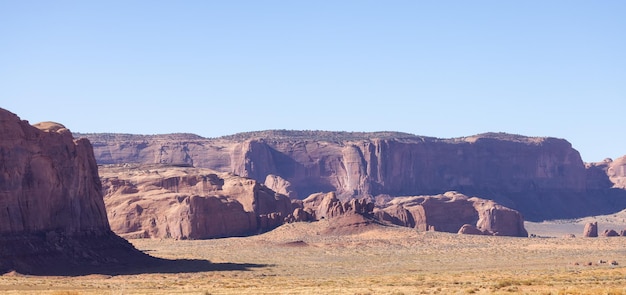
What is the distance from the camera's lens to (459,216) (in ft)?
488

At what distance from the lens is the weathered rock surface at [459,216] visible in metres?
137

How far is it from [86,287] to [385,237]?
53267 mm

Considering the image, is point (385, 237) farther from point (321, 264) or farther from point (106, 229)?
point (106, 229)

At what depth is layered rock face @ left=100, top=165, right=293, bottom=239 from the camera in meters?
120

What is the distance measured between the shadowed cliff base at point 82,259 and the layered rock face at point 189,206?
2939 centimetres

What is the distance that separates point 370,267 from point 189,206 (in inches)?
1487

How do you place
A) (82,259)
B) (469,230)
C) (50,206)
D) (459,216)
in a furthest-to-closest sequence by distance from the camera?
(459,216) → (469,230) → (50,206) → (82,259)

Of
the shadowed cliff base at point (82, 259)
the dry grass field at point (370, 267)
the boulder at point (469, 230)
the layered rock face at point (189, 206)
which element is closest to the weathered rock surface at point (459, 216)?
the boulder at point (469, 230)

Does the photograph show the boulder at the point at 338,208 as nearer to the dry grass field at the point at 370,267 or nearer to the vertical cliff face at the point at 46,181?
the dry grass field at the point at 370,267

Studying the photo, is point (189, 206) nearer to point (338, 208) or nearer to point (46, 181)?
point (338, 208)

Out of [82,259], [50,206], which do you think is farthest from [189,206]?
[82,259]

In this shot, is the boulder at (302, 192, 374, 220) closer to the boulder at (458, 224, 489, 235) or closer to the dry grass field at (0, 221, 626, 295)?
the dry grass field at (0, 221, 626, 295)

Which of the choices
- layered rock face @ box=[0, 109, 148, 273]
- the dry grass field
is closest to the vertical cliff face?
layered rock face @ box=[0, 109, 148, 273]

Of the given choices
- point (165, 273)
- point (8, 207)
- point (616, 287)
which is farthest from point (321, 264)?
point (616, 287)
